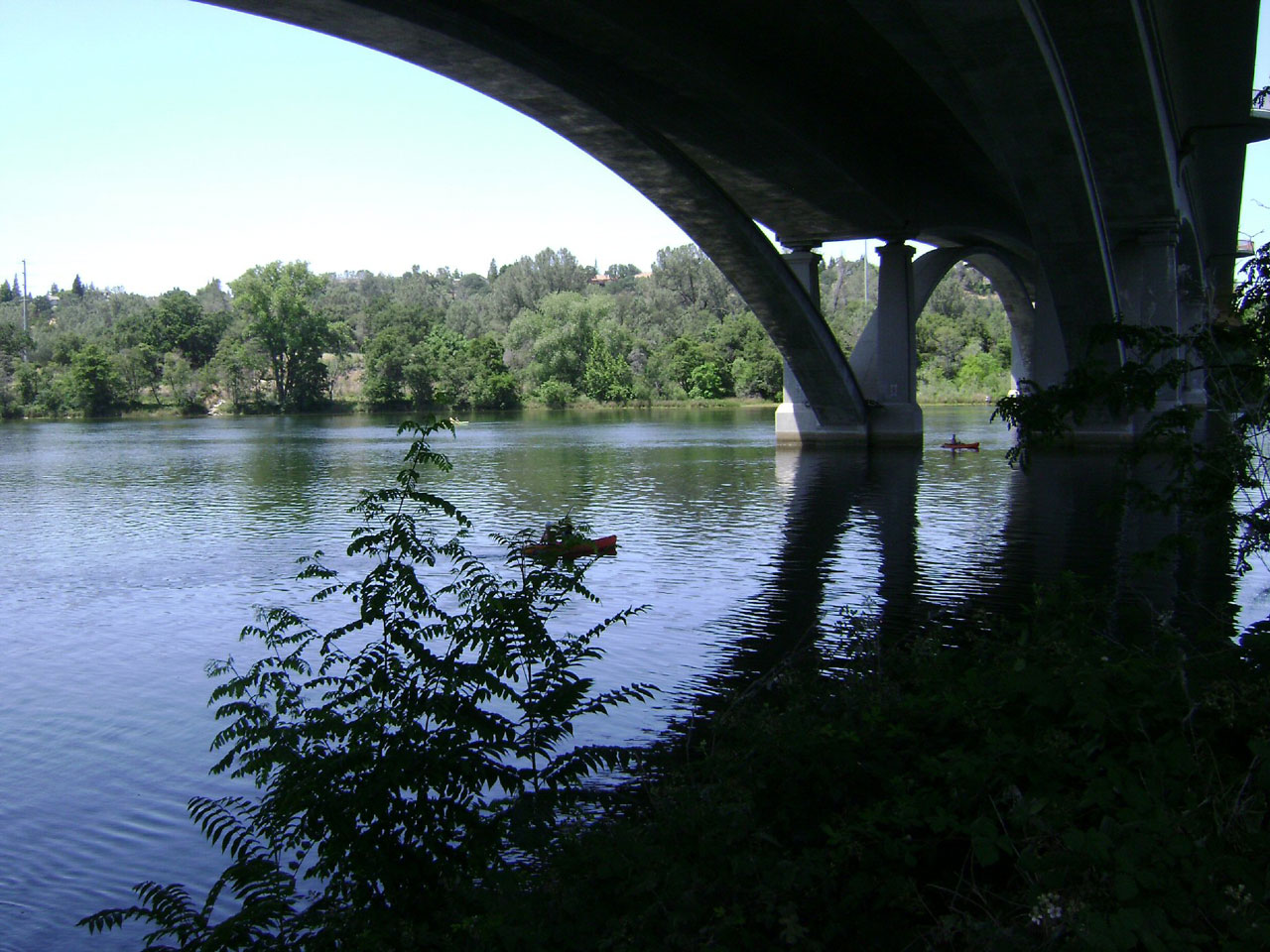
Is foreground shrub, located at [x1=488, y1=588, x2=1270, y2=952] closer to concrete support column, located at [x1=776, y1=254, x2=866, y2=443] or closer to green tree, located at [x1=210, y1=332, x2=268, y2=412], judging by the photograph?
concrete support column, located at [x1=776, y1=254, x2=866, y2=443]

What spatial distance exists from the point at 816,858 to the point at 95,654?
8.41 metres

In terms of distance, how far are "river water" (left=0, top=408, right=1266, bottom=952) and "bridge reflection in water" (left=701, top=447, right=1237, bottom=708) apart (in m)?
0.07

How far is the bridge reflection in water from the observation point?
369 inches

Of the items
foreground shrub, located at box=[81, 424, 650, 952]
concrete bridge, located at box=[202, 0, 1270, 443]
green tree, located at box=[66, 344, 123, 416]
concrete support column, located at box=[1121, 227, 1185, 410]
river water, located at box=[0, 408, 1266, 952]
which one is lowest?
river water, located at box=[0, 408, 1266, 952]

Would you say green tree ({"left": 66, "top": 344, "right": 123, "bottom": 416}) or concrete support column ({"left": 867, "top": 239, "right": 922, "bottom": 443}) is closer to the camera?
concrete support column ({"left": 867, "top": 239, "right": 922, "bottom": 443})

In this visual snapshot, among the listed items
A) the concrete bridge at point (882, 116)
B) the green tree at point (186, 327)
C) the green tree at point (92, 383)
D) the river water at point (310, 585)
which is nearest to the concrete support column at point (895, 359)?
the concrete bridge at point (882, 116)

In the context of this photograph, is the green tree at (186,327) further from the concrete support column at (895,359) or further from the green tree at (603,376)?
the concrete support column at (895,359)

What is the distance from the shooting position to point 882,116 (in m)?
23.0

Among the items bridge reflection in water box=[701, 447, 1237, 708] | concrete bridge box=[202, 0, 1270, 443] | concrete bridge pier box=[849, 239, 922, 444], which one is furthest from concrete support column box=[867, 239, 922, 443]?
bridge reflection in water box=[701, 447, 1237, 708]

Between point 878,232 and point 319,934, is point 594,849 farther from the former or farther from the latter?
point 878,232

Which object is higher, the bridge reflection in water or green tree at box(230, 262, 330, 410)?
green tree at box(230, 262, 330, 410)

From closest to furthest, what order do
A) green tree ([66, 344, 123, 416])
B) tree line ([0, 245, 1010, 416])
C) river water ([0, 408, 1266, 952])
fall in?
1. river water ([0, 408, 1266, 952])
2. green tree ([66, 344, 123, 416])
3. tree line ([0, 245, 1010, 416])

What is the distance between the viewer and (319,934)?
15.9 ft

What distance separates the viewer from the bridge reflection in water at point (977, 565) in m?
9.38
